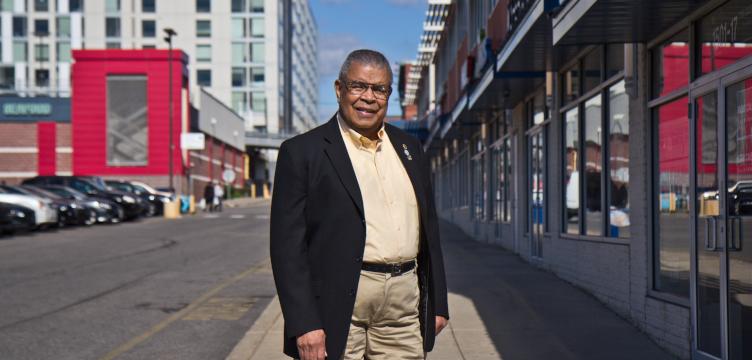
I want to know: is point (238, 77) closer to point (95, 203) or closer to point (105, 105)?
point (105, 105)

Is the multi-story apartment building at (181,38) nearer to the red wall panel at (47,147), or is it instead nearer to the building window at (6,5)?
the building window at (6,5)

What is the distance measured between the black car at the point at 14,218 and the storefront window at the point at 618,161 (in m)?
18.2

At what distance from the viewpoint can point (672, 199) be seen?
8.41 m

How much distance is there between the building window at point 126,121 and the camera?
55.1 metres

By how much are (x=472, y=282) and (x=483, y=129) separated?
13.1m

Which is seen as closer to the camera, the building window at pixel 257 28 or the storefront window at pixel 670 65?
the storefront window at pixel 670 65

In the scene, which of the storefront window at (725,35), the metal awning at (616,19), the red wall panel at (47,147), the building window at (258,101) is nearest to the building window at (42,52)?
the building window at (258,101)

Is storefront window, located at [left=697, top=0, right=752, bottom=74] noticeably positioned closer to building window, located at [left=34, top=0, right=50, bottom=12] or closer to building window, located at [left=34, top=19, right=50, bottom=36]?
building window, located at [left=34, top=19, right=50, bottom=36]

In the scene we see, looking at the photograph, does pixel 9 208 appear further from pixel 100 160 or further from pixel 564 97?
pixel 100 160

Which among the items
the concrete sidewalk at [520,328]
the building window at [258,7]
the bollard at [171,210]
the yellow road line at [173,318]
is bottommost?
the yellow road line at [173,318]

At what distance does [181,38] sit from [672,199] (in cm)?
8795

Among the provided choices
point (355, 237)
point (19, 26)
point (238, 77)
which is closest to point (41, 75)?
point (19, 26)

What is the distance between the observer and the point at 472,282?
13148 millimetres

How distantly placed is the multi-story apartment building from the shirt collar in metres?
85.9
